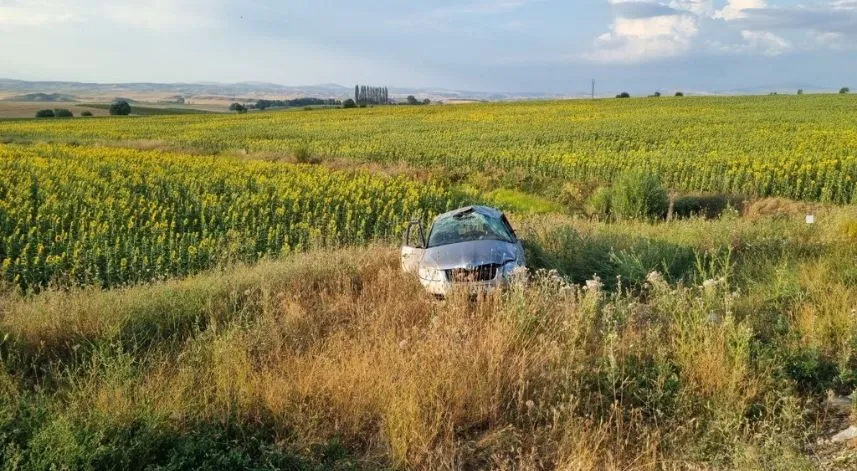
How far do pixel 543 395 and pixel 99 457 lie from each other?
9.42ft

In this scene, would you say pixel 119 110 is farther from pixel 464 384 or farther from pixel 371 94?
pixel 464 384

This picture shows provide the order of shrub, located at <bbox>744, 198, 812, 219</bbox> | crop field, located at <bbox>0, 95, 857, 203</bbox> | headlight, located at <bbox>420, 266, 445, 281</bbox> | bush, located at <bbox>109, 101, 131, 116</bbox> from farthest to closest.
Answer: bush, located at <bbox>109, 101, 131, 116</bbox> < crop field, located at <bbox>0, 95, 857, 203</bbox> < shrub, located at <bbox>744, 198, 812, 219</bbox> < headlight, located at <bbox>420, 266, 445, 281</bbox>

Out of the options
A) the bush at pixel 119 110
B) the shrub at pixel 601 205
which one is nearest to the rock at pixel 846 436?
the shrub at pixel 601 205

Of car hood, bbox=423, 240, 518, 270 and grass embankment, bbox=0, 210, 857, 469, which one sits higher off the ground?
car hood, bbox=423, 240, 518, 270

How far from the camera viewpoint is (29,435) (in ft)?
13.1

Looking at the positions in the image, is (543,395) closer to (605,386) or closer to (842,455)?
(605,386)

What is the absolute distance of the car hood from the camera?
7.12 m

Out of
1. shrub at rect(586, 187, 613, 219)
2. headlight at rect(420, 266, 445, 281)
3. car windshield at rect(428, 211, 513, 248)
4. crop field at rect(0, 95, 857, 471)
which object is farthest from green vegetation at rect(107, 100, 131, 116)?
headlight at rect(420, 266, 445, 281)

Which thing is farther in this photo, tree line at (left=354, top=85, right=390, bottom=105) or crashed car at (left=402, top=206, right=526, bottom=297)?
tree line at (left=354, top=85, right=390, bottom=105)

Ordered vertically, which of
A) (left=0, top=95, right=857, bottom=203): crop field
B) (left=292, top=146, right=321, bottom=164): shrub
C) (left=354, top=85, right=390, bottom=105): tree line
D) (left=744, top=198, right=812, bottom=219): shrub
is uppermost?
(left=354, top=85, right=390, bottom=105): tree line

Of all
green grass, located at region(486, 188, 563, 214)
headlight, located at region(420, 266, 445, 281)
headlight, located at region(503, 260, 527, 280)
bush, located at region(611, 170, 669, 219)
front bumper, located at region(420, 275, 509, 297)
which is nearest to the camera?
headlight, located at region(503, 260, 527, 280)

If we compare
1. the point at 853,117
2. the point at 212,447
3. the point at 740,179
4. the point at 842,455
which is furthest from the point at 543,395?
the point at 853,117

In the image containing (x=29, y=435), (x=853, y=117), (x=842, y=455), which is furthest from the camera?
(x=853, y=117)

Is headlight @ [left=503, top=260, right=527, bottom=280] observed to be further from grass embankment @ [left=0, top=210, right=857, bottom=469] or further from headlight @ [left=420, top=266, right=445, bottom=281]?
headlight @ [left=420, top=266, right=445, bottom=281]
